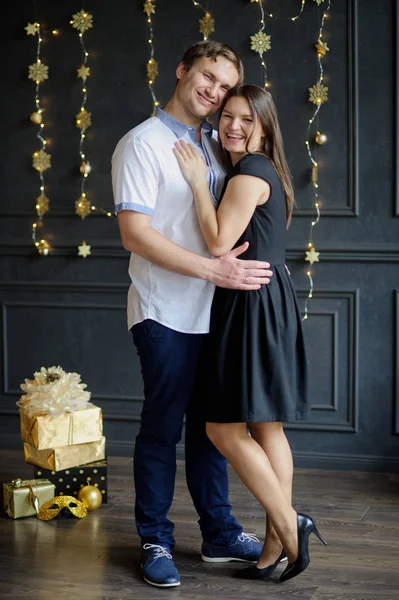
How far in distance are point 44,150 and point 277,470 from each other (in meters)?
2.23

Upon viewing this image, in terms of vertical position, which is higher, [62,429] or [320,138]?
[320,138]

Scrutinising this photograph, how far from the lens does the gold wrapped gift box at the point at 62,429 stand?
325 centimetres

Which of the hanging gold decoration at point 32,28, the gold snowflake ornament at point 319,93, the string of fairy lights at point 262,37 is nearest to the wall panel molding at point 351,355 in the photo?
the gold snowflake ornament at point 319,93

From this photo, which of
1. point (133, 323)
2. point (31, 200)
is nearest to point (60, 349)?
point (31, 200)

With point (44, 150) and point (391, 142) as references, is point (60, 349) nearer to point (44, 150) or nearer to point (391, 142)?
point (44, 150)

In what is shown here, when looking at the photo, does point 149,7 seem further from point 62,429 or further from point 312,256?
point 62,429

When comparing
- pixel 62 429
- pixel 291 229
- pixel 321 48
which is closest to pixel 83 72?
pixel 321 48

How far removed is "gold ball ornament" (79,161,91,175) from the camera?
3977 millimetres

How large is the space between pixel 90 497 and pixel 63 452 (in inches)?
8.2

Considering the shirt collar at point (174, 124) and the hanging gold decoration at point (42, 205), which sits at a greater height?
the shirt collar at point (174, 124)

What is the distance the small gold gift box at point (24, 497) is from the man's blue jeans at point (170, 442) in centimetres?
69

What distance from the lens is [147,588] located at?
2.51m

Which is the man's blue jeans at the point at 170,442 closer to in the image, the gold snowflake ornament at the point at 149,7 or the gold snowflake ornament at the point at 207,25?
the gold snowflake ornament at the point at 207,25

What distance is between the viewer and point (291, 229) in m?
3.81
